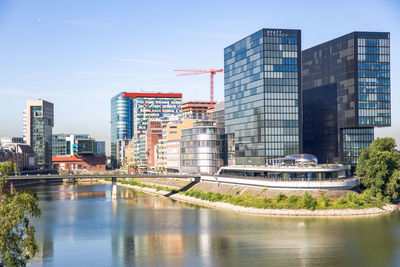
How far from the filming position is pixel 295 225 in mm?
91938

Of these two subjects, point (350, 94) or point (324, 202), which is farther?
point (350, 94)

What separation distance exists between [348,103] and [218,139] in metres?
43.8

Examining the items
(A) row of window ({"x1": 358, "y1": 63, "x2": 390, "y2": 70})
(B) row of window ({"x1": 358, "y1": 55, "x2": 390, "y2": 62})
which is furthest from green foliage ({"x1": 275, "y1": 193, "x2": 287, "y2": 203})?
(B) row of window ({"x1": 358, "y1": 55, "x2": 390, "y2": 62})

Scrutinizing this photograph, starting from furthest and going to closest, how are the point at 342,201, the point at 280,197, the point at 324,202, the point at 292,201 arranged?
the point at 280,197 < the point at 292,201 < the point at 342,201 < the point at 324,202

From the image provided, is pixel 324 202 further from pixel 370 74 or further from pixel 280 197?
pixel 370 74

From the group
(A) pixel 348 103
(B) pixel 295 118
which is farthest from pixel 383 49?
(B) pixel 295 118

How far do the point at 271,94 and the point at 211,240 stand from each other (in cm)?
7286

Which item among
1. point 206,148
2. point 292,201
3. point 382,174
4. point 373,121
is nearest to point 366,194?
point 382,174

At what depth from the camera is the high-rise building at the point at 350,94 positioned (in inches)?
5896

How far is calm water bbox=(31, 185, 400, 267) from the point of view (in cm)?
6694

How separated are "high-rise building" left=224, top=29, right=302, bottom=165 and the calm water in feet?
134

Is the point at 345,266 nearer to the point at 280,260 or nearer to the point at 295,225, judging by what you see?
the point at 280,260

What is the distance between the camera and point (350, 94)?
500ft

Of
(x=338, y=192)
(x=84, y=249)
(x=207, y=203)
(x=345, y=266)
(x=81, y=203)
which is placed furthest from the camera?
(x=81, y=203)
